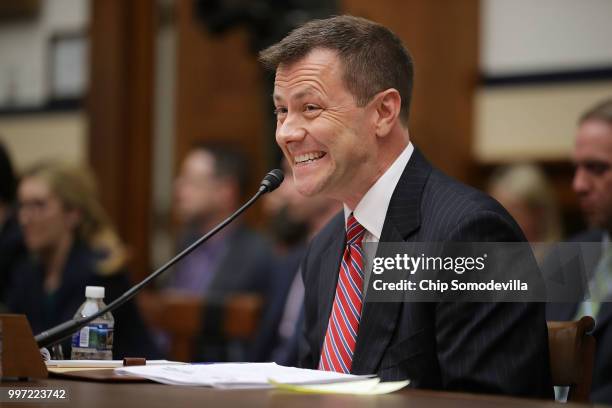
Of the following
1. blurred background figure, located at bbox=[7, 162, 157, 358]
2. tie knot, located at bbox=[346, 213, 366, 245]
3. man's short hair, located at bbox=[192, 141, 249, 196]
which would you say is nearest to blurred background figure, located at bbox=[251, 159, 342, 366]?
blurred background figure, located at bbox=[7, 162, 157, 358]

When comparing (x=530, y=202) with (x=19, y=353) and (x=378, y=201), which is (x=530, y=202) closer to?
(x=378, y=201)

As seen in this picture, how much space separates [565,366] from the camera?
76.9 inches

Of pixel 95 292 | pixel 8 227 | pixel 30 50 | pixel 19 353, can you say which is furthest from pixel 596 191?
pixel 30 50

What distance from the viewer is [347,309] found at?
2.16 m

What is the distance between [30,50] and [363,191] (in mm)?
5731

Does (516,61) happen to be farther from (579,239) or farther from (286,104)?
(286,104)

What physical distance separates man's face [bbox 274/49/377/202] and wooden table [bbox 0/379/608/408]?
72 cm

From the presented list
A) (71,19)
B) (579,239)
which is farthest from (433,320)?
(71,19)

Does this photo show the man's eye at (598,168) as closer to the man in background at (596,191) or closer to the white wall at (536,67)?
the man in background at (596,191)

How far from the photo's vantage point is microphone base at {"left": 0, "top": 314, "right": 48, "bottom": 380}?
1.73m

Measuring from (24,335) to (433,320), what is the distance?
29.3 inches

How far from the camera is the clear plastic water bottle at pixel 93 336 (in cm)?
210

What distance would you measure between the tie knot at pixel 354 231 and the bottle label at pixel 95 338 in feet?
1.76

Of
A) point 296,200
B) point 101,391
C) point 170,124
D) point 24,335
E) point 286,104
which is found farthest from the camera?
point 170,124
